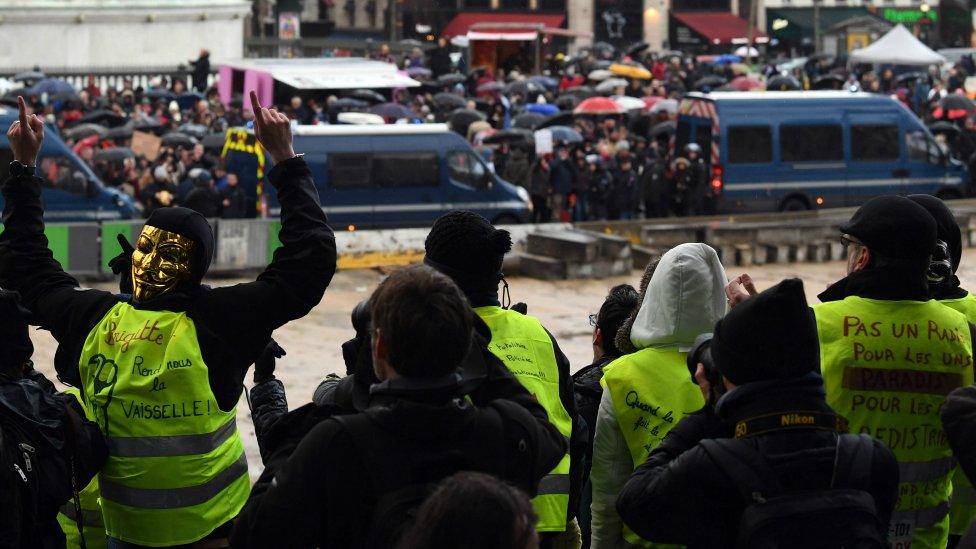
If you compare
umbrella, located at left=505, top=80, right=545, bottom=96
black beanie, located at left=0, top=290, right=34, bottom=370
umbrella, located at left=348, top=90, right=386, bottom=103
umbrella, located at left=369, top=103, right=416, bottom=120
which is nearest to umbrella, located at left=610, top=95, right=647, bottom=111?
umbrella, located at left=505, top=80, right=545, bottom=96

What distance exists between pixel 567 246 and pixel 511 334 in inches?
641

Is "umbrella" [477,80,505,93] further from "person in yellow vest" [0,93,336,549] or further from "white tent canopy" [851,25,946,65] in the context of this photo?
"person in yellow vest" [0,93,336,549]

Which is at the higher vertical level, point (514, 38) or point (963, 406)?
point (514, 38)

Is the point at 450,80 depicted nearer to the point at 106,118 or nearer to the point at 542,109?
the point at 542,109

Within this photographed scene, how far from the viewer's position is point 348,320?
1833 centimetres

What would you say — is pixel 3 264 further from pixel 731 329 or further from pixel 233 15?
pixel 233 15

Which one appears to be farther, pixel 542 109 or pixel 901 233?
pixel 542 109

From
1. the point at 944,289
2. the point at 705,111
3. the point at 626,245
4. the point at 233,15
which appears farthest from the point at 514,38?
the point at 944,289

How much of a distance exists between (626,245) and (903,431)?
657 inches

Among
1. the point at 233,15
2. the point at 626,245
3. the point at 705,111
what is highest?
the point at 233,15

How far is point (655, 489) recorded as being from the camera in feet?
12.2

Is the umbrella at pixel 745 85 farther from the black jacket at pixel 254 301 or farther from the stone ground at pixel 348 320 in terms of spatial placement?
the black jacket at pixel 254 301

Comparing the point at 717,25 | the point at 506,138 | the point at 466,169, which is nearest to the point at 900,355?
the point at 466,169

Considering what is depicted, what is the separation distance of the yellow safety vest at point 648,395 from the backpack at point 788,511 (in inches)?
44.5
